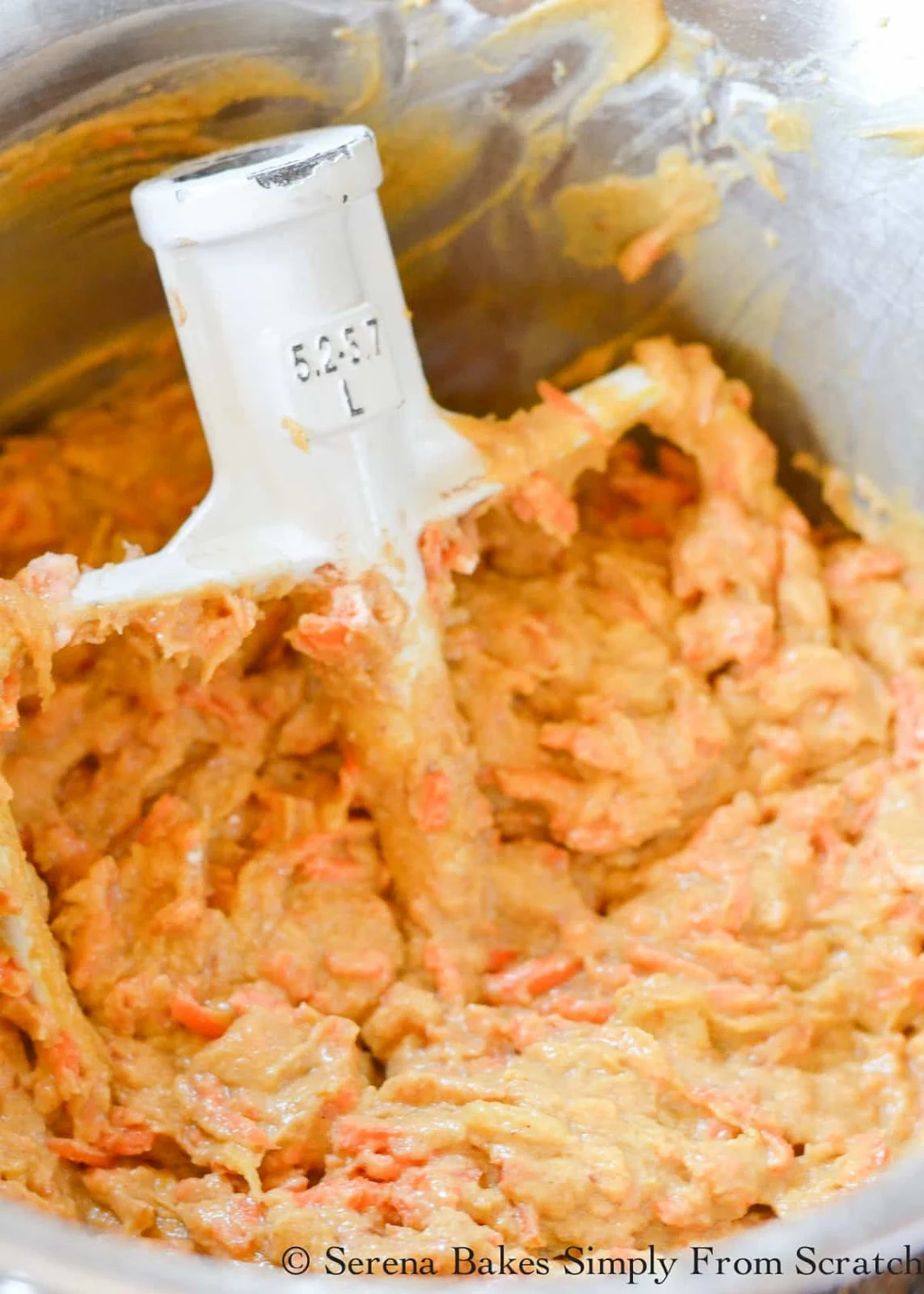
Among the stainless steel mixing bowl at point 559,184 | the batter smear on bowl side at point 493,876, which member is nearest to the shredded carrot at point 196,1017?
the batter smear on bowl side at point 493,876

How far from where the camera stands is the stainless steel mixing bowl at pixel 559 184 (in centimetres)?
136

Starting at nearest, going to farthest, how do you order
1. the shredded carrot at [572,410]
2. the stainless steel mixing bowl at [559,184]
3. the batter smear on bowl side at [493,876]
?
1. the batter smear on bowl side at [493,876]
2. the stainless steel mixing bowl at [559,184]
3. the shredded carrot at [572,410]

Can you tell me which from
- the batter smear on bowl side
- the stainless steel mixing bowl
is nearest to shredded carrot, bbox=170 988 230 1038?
the batter smear on bowl side

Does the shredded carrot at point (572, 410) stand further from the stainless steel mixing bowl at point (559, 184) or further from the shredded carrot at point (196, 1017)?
the shredded carrot at point (196, 1017)

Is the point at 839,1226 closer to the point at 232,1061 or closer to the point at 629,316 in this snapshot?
the point at 232,1061

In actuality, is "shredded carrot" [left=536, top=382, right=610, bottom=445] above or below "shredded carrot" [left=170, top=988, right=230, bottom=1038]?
above

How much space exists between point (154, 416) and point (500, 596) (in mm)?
457

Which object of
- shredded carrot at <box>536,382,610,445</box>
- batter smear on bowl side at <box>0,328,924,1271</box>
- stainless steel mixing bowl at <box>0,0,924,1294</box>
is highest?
stainless steel mixing bowl at <box>0,0,924,1294</box>

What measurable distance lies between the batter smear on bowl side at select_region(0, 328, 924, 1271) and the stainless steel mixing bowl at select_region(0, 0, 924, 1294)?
9 cm

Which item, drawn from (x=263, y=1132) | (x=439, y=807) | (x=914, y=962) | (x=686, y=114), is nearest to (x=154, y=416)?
(x=439, y=807)

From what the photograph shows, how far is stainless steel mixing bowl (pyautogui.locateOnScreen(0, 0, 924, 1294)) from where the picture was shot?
1.36 metres

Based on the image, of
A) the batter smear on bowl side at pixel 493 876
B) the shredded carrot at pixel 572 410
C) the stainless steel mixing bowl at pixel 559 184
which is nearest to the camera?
the batter smear on bowl side at pixel 493 876

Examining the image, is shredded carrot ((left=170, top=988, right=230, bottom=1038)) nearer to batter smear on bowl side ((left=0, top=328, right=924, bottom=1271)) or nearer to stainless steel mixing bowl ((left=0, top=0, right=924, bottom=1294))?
batter smear on bowl side ((left=0, top=328, right=924, bottom=1271))

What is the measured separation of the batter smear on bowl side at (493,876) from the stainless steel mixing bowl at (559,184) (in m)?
0.09
